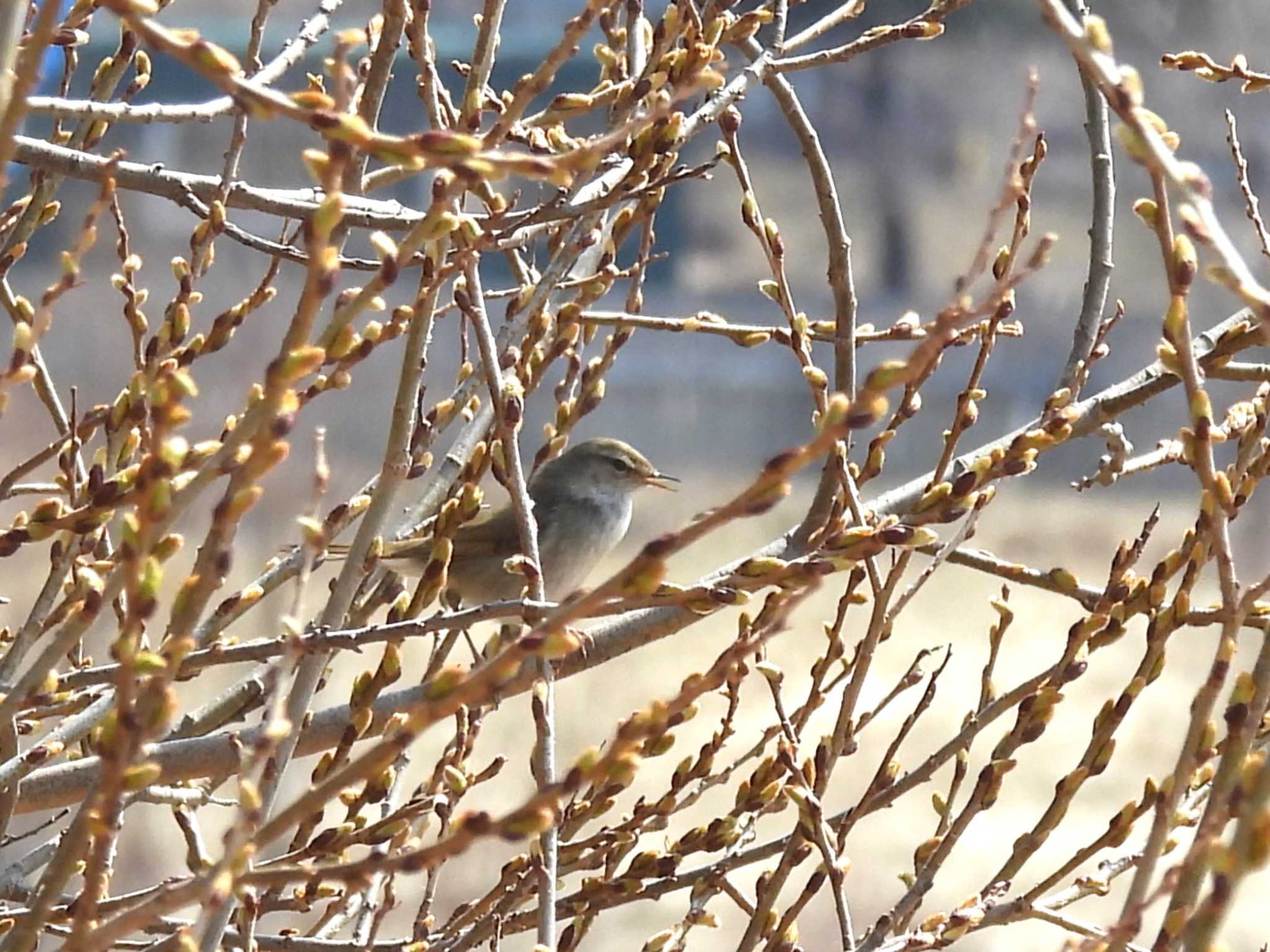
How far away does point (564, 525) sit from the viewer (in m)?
4.04

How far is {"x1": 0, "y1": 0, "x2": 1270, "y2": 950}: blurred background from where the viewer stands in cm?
906

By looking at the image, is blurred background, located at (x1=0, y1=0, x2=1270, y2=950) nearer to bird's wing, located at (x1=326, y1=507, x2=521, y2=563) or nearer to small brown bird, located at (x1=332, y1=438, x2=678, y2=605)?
small brown bird, located at (x1=332, y1=438, x2=678, y2=605)

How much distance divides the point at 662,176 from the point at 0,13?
3.47 ft

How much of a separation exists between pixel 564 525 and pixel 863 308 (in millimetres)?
9702

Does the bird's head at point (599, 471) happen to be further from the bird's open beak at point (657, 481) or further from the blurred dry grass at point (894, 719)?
the blurred dry grass at point (894, 719)

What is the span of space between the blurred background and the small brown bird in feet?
11.5

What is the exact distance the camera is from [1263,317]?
0.95 metres

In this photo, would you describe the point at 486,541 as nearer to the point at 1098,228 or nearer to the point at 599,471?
the point at 599,471

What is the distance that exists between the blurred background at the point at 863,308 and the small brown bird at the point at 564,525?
3.49m

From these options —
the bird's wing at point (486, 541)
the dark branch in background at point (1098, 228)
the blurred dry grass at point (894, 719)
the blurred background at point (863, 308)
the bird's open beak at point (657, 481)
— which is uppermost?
the blurred background at point (863, 308)

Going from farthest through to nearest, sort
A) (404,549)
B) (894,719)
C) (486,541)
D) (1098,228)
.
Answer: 1. (894,719)
2. (486,541)
3. (404,549)
4. (1098,228)

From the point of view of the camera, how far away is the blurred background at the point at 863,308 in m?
9.06

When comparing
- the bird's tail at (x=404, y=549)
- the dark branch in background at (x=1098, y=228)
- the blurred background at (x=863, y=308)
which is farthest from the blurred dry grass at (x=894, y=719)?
the dark branch in background at (x=1098, y=228)

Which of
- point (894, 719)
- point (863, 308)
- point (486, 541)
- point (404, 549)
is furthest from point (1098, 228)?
point (863, 308)
